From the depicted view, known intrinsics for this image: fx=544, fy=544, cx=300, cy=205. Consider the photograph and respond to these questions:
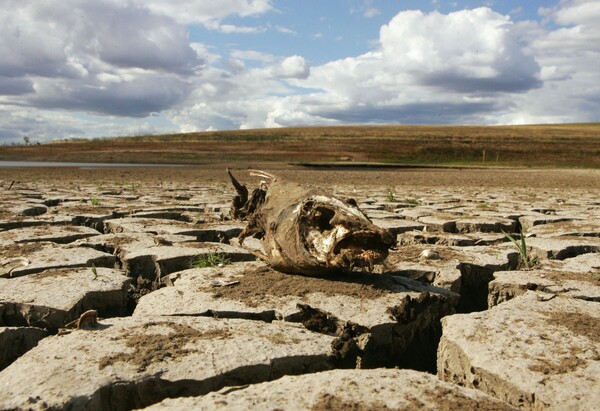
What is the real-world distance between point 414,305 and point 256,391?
836 millimetres

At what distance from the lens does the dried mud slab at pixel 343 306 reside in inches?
70.0

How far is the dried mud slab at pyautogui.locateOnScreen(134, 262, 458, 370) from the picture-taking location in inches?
70.0

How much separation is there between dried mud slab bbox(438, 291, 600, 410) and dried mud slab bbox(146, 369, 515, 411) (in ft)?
0.47

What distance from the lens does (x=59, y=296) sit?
2.05 meters

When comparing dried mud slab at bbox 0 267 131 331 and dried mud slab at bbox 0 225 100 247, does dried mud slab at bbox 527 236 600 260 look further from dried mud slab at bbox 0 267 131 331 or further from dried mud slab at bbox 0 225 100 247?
dried mud slab at bbox 0 225 100 247

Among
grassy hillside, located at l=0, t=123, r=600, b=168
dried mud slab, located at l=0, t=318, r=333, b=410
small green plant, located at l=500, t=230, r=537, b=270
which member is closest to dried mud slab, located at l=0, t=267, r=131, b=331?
dried mud slab, located at l=0, t=318, r=333, b=410

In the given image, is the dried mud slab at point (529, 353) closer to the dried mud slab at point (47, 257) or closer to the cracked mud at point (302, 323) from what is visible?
the cracked mud at point (302, 323)

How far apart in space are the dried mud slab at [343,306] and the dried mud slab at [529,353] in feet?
0.56

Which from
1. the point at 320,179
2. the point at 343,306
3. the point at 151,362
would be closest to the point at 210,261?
the point at 343,306

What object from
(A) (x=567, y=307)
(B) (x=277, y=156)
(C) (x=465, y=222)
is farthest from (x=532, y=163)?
(A) (x=567, y=307)

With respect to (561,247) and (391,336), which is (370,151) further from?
(391,336)

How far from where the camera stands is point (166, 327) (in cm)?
167

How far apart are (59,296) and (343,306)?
3.51 feet

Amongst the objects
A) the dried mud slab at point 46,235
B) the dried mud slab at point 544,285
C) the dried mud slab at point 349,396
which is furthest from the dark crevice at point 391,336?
the dried mud slab at point 46,235
